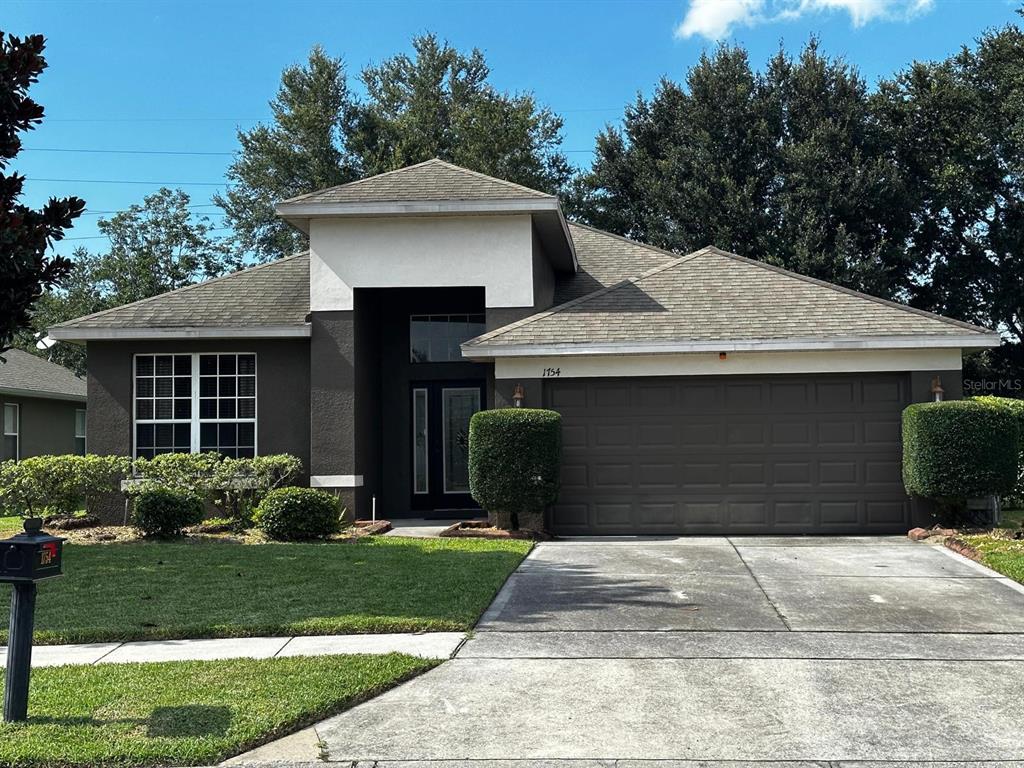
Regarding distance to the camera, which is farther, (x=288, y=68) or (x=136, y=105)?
(x=288, y=68)

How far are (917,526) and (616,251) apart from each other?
843 cm

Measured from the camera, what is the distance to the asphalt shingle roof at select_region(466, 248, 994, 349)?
13781 mm

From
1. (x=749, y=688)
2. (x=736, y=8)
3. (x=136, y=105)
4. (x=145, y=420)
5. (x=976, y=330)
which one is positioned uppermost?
(x=736, y=8)

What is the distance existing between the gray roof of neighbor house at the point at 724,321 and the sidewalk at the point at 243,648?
6.91 metres

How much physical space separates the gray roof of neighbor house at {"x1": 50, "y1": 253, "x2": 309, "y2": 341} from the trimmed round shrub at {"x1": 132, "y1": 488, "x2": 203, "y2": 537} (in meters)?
3.05

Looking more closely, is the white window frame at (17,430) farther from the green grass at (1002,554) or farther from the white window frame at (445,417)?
the green grass at (1002,554)

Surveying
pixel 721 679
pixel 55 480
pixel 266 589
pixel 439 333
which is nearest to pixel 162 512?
pixel 55 480

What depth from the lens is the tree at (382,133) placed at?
111 feet

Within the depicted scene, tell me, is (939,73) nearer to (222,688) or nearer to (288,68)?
(288,68)

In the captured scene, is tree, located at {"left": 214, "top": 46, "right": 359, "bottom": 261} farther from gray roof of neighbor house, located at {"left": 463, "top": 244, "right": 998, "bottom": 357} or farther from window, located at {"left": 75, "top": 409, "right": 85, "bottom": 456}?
gray roof of neighbor house, located at {"left": 463, "top": 244, "right": 998, "bottom": 357}

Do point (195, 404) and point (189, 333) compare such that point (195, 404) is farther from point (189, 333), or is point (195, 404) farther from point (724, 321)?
point (724, 321)

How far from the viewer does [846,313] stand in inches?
562

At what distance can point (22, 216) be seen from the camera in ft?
26.8

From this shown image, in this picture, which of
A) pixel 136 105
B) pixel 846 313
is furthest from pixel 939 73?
pixel 136 105
